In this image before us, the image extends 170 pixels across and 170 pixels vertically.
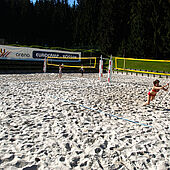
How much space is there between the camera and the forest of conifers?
69.9ft

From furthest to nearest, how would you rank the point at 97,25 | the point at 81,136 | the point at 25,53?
1. the point at 97,25
2. the point at 25,53
3. the point at 81,136

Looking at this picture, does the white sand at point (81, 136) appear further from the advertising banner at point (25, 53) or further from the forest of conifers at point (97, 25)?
the forest of conifers at point (97, 25)

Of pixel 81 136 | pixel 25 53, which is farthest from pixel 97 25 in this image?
pixel 81 136

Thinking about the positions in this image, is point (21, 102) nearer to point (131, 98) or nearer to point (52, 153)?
point (52, 153)

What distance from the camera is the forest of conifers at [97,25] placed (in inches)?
839

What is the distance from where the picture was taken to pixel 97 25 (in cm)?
4484

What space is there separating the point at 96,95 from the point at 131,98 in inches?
53.1

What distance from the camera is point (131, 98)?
7086 mm

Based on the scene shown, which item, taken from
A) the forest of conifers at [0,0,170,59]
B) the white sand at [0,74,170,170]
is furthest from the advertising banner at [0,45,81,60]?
the white sand at [0,74,170,170]

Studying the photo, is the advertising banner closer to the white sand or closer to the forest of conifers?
the forest of conifers

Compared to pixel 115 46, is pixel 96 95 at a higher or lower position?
lower

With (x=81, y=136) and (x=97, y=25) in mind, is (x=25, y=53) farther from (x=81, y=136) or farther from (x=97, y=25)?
(x=97, y=25)

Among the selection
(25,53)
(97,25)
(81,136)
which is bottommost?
(81,136)

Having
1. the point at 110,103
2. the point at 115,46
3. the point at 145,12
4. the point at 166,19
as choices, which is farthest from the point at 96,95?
the point at 115,46
